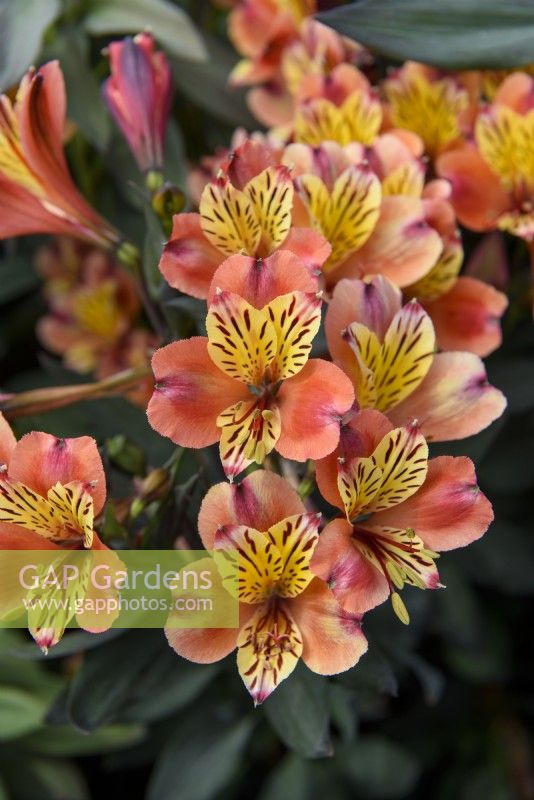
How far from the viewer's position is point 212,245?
0.53 meters

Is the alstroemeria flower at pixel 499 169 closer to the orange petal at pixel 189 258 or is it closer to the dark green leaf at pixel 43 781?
the orange petal at pixel 189 258

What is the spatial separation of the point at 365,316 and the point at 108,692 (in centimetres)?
35

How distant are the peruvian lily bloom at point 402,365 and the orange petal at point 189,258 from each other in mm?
76

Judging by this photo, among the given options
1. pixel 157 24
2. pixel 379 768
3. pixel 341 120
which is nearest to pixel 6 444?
pixel 341 120

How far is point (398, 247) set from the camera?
1.92ft

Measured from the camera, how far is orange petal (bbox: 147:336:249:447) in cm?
46

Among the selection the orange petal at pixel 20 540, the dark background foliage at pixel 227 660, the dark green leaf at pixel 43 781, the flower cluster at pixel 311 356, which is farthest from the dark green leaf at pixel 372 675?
the dark green leaf at pixel 43 781

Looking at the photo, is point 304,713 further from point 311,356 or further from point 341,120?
point 341,120

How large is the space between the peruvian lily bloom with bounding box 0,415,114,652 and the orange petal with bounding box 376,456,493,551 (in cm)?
17

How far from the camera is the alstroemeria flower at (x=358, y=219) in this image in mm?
569

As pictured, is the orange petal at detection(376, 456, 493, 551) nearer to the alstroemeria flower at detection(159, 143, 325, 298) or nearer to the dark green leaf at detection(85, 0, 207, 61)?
the alstroemeria flower at detection(159, 143, 325, 298)

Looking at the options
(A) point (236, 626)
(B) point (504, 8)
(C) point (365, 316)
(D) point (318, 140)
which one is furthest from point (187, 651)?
(B) point (504, 8)

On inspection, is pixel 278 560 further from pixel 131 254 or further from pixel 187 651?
pixel 131 254

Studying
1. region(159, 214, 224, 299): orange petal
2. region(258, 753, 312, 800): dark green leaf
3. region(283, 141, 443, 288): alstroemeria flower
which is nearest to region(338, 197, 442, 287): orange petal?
region(283, 141, 443, 288): alstroemeria flower
